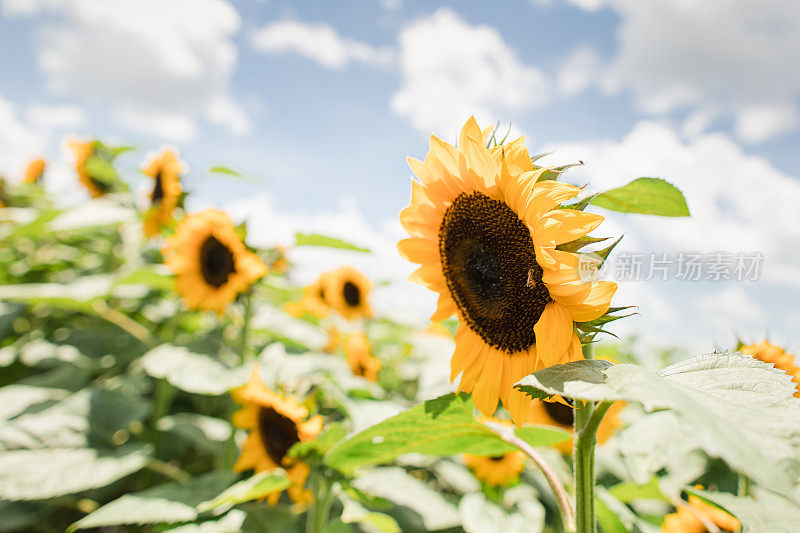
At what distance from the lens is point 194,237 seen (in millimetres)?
2441

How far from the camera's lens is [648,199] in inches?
30.9

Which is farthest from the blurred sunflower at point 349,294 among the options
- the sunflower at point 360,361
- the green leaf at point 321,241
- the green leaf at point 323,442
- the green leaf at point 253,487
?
the green leaf at point 253,487

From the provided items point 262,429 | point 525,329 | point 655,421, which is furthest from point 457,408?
point 262,429

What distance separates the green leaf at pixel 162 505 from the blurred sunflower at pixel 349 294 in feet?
8.99

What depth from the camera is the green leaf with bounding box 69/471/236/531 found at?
1.47m

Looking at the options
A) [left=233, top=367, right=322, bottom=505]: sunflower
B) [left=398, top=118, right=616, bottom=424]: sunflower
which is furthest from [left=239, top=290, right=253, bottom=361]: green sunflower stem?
[left=398, top=118, right=616, bottom=424]: sunflower

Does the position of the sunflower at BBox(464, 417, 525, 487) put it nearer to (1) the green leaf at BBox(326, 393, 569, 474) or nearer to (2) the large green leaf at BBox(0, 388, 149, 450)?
(1) the green leaf at BBox(326, 393, 569, 474)

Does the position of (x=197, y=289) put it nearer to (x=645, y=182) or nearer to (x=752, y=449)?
(x=645, y=182)

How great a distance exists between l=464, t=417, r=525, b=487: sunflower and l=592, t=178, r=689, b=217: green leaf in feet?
5.33

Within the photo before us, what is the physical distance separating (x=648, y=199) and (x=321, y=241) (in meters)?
1.37

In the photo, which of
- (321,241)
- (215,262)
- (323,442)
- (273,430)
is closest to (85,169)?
(215,262)

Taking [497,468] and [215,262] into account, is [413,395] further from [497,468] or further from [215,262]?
[215,262]

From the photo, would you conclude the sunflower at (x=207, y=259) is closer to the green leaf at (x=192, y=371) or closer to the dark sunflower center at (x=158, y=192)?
the green leaf at (x=192, y=371)

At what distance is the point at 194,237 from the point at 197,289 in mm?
257
